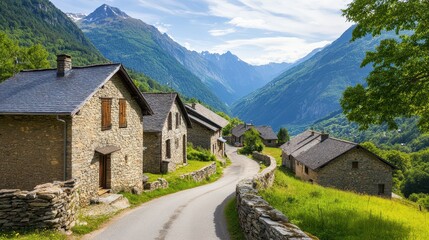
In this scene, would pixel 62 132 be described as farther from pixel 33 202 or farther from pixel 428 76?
pixel 428 76

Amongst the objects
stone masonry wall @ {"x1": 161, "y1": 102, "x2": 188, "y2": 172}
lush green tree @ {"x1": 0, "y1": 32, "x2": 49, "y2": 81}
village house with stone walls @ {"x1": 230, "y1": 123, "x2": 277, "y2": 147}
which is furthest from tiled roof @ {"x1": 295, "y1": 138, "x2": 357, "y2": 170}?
village house with stone walls @ {"x1": 230, "y1": 123, "x2": 277, "y2": 147}

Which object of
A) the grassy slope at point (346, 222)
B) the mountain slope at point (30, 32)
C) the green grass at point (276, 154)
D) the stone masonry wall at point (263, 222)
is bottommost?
the green grass at point (276, 154)

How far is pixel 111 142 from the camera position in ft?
65.5

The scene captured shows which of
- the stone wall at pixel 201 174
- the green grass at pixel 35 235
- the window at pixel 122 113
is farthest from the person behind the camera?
the stone wall at pixel 201 174

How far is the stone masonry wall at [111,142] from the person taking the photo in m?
16.9

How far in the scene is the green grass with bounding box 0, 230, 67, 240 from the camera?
10883 millimetres

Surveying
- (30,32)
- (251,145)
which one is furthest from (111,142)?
(30,32)

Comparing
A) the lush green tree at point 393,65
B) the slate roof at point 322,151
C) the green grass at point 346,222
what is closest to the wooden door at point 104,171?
the green grass at point 346,222

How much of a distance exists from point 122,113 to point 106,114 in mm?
2009

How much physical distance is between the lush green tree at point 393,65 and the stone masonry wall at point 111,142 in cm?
1321

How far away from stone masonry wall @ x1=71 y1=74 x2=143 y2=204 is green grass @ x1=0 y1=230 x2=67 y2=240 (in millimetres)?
4960

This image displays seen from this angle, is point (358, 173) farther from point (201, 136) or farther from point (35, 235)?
point (35, 235)

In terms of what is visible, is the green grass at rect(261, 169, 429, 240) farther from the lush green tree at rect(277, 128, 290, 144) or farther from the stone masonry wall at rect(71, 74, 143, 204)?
the lush green tree at rect(277, 128, 290, 144)

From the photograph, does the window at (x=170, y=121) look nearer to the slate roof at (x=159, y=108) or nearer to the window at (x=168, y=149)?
the slate roof at (x=159, y=108)
